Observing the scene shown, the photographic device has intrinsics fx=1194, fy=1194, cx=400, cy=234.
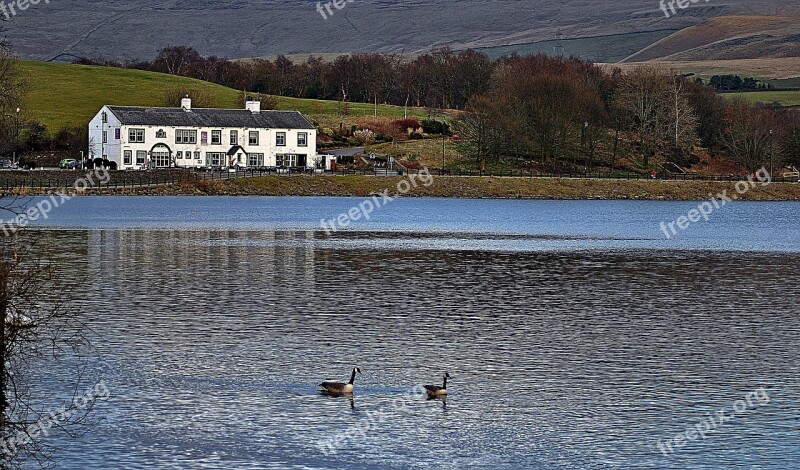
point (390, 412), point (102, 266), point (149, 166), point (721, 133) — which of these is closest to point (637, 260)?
point (102, 266)

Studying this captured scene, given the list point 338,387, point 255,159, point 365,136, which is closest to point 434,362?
point 338,387

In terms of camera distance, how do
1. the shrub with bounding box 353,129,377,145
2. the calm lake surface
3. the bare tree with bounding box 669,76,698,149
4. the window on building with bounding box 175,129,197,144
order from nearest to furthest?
the calm lake surface → the window on building with bounding box 175,129,197,144 → the bare tree with bounding box 669,76,698,149 → the shrub with bounding box 353,129,377,145

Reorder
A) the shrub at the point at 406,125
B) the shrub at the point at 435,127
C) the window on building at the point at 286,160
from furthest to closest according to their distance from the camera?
the shrub at the point at 406,125 → the shrub at the point at 435,127 → the window on building at the point at 286,160

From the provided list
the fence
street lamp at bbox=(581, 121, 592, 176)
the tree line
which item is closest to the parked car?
the fence

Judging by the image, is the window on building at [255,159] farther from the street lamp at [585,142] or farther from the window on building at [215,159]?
the street lamp at [585,142]

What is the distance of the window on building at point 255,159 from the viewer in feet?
515

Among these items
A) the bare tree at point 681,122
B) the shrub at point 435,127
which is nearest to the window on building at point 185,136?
the shrub at point 435,127

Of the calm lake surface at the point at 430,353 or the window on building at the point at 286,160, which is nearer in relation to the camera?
the calm lake surface at the point at 430,353

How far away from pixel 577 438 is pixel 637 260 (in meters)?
41.5

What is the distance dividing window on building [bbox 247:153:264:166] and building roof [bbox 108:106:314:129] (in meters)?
3.81

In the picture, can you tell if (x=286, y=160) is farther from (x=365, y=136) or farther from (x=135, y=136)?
(x=365, y=136)

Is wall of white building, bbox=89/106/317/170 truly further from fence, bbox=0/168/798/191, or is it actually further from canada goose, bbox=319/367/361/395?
canada goose, bbox=319/367/361/395

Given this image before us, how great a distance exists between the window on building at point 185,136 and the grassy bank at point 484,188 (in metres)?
18.1

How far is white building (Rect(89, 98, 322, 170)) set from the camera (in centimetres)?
14925
